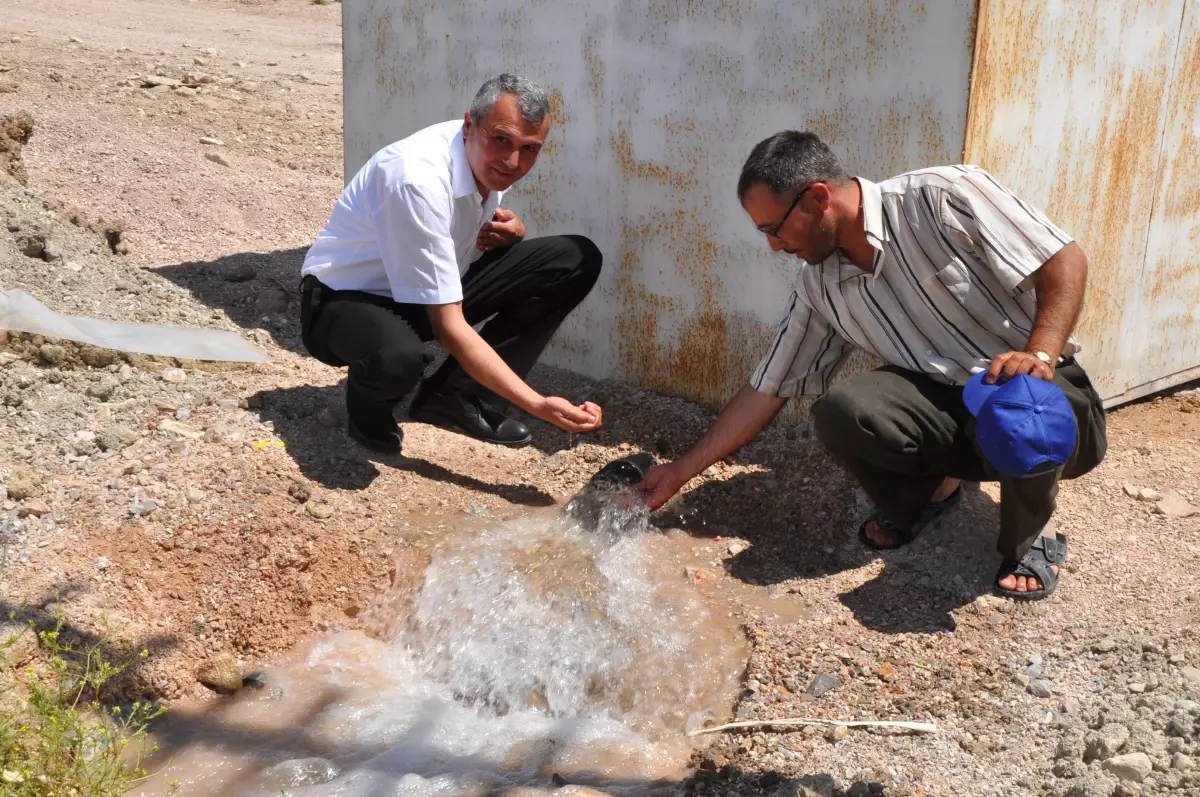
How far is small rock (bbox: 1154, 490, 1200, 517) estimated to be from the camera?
144 inches

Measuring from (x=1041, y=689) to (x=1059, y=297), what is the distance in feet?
3.19

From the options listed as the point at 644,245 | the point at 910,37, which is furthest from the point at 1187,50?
the point at 644,245

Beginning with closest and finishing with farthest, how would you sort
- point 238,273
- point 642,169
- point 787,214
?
1. point 787,214
2. point 642,169
3. point 238,273

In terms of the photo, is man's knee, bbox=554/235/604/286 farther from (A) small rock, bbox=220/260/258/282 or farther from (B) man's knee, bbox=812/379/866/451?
(A) small rock, bbox=220/260/258/282

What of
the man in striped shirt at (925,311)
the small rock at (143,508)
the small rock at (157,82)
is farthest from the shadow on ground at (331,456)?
the small rock at (157,82)

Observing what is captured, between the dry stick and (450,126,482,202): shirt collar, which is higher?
(450,126,482,202): shirt collar

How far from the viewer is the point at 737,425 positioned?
342 centimetres

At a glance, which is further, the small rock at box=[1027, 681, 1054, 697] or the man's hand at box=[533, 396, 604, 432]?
the man's hand at box=[533, 396, 604, 432]

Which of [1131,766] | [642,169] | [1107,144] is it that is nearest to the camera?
[1131,766]

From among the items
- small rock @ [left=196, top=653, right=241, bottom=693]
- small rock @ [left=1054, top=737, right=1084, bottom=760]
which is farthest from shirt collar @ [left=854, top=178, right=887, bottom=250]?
small rock @ [left=196, top=653, right=241, bottom=693]

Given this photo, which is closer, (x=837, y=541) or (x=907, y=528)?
(x=907, y=528)

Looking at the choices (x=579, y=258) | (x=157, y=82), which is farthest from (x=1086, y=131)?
(x=157, y=82)

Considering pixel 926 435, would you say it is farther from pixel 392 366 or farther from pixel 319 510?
pixel 319 510

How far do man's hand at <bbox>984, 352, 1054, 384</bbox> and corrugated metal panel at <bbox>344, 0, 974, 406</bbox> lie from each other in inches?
32.3
